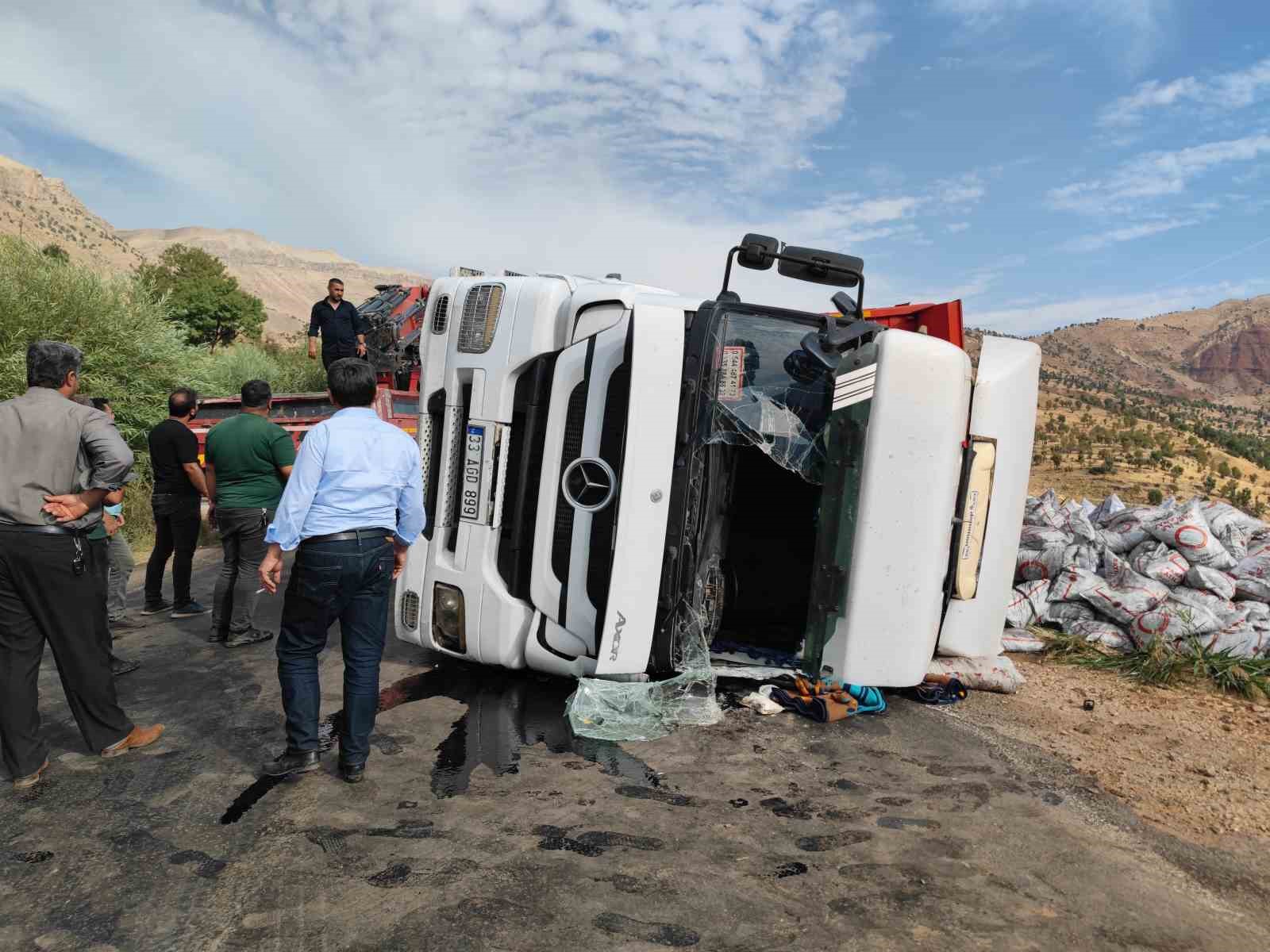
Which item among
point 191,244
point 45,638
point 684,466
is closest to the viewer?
point 45,638

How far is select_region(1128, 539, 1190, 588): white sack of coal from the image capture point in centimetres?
592

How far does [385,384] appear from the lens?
1097 cm

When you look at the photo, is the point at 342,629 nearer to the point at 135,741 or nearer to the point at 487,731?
the point at 487,731

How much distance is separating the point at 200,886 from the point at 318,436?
1.56 meters

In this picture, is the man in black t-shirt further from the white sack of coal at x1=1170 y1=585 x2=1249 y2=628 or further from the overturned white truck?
the white sack of coal at x1=1170 y1=585 x2=1249 y2=628

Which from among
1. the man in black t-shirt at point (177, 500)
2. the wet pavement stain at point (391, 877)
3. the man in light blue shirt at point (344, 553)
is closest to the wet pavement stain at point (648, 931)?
the wet pavement stain at point (391, 877)

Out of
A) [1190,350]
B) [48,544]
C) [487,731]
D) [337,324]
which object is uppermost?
[1190,350]

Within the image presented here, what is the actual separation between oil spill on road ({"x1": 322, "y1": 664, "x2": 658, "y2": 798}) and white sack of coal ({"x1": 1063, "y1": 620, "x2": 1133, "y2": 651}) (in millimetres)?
3599

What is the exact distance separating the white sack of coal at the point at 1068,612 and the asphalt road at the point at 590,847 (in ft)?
7.42

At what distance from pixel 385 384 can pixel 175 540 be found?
5.52m

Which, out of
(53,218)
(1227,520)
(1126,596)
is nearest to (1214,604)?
(1126,596)

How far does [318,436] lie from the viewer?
3.19 meters

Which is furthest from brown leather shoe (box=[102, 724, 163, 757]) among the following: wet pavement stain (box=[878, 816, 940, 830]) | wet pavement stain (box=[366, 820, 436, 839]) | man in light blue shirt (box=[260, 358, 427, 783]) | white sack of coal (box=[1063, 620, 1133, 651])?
white sack of coal (box=[1063, 620, 1133, 651])

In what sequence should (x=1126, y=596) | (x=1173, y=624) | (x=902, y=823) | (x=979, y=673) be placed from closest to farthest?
(x=902, y=823), (x=979, y=673), (x=1173, y=624), (x=1126, y=596)
